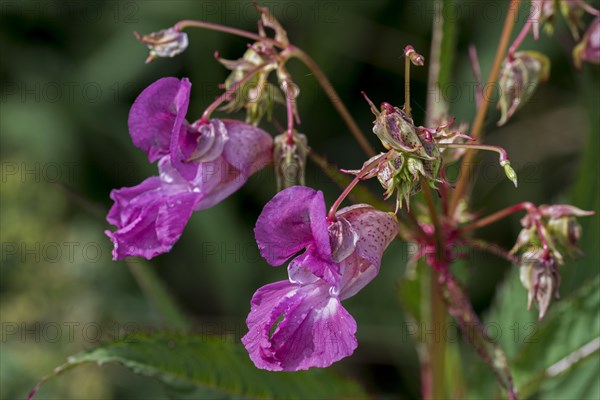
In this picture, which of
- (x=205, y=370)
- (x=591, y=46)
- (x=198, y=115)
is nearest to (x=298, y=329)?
(x=205, y=370)

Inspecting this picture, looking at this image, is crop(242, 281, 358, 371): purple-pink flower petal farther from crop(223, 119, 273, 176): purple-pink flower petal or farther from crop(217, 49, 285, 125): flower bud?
crop(217, 49, 285, 125): flower bud

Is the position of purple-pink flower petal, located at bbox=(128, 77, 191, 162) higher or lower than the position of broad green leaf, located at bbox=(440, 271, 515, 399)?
higher

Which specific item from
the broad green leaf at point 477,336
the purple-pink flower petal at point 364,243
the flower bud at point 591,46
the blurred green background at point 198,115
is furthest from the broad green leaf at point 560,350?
the blurred green background at point 198,115

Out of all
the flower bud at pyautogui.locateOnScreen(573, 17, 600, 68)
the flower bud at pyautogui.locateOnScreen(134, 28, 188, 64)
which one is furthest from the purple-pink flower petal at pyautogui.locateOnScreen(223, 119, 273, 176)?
the flower bud at pyautogui.locateOnScreen(573, 17, 600, 68)

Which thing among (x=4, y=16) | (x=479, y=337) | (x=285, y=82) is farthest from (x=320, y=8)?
(x=479, y=337)

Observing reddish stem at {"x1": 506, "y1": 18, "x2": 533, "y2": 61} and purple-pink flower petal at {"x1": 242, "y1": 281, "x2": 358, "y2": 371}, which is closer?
purple-pink flower petal at {"x1": 242, "y1": 281, "x2": 358, "y2": 371}

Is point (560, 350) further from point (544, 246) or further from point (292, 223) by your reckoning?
point (292, 223)
